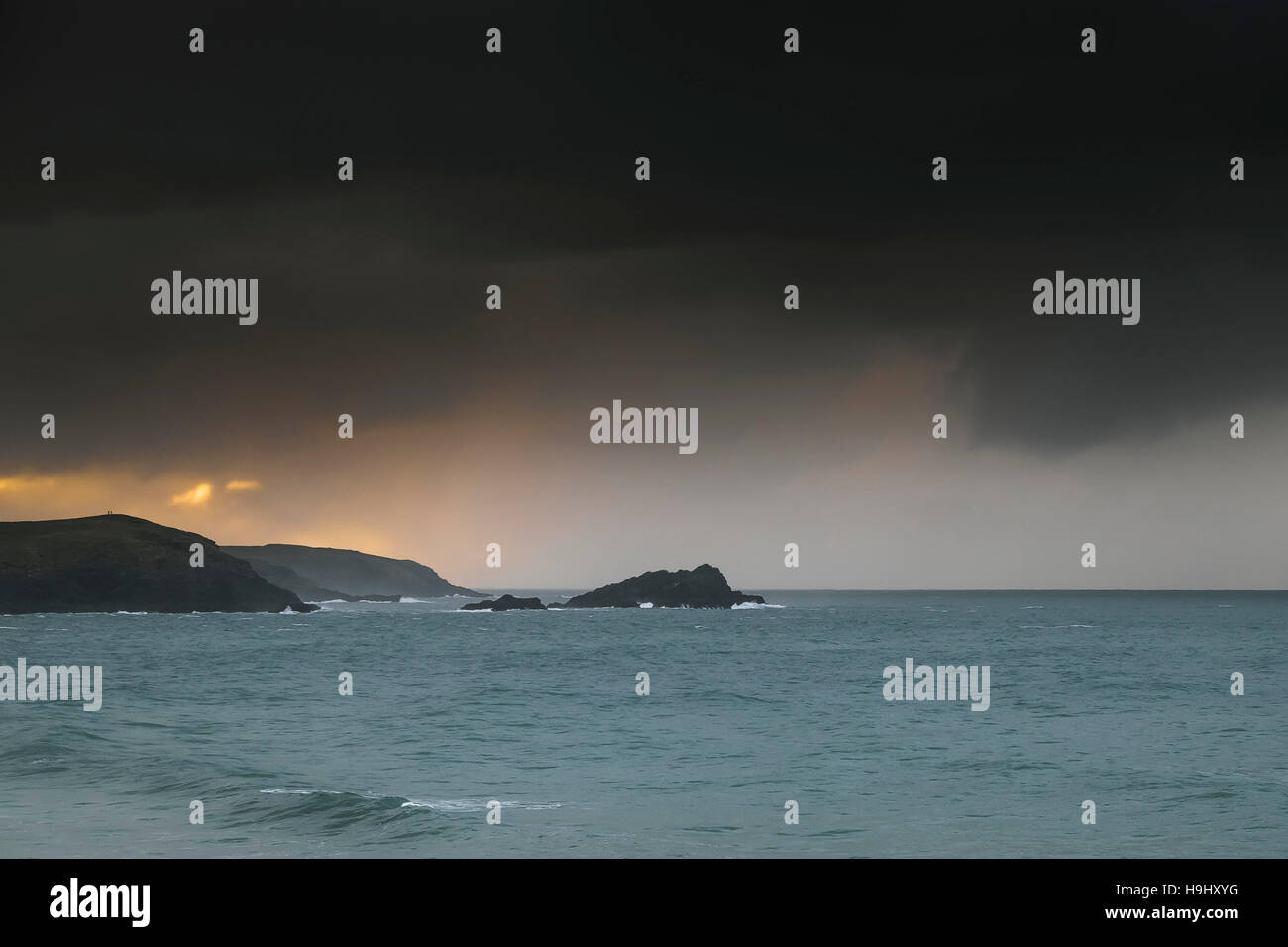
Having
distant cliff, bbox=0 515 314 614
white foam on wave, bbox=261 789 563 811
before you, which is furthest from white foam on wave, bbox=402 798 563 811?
distant cliff, bbox=0 515 314 614

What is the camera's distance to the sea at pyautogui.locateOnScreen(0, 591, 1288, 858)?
19.5 m

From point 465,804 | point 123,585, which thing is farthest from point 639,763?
point 123,585

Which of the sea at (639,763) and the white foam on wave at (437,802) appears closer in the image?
the sea at (639,763)

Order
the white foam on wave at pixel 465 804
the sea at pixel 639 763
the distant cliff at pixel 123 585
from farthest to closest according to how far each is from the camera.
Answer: the distant cliff at pixel 123 585, the white foam on wave at pixel 465 804, the sea at pixel 639 763

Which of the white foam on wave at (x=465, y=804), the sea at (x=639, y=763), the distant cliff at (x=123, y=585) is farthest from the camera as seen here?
the distant cliff at (x=123, y=585)

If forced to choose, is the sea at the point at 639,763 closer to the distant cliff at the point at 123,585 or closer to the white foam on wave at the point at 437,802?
the white foam on wave at the point at 437,802

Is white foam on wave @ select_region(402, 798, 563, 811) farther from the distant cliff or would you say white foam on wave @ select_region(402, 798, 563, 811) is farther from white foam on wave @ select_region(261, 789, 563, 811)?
the distant cliff

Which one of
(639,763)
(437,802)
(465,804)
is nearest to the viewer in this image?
(465,804)

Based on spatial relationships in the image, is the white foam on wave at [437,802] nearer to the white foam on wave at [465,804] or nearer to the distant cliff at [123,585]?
the white foam on wave at [465,804]

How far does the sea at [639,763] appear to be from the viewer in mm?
19547

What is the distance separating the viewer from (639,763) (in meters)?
30.7

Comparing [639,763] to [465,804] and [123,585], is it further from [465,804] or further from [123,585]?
[123,585]

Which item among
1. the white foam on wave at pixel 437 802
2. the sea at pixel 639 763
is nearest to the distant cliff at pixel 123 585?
the sea at pixel 639 763
